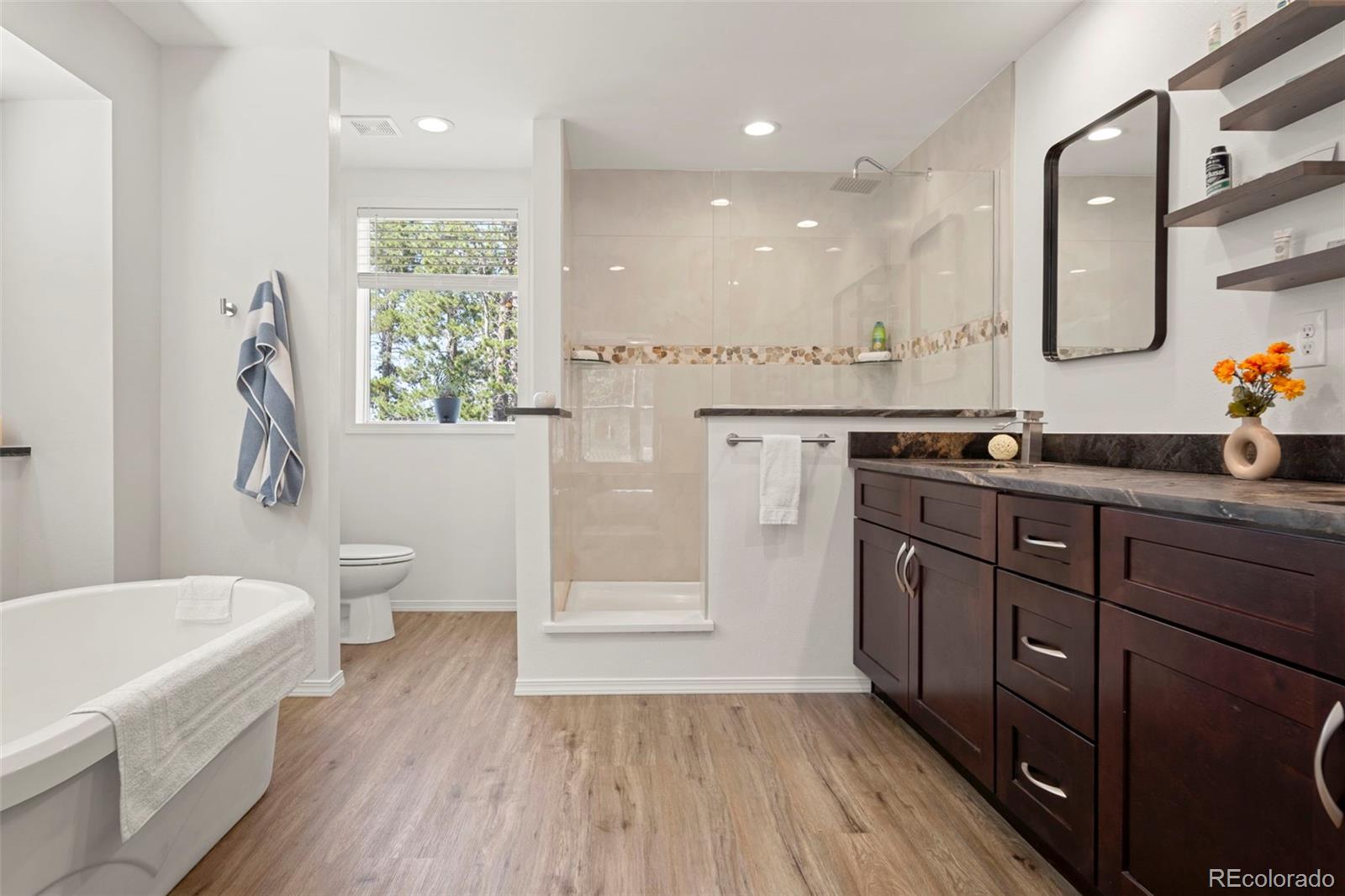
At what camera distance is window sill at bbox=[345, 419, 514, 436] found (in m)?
3.88

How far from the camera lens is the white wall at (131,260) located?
2.32 m

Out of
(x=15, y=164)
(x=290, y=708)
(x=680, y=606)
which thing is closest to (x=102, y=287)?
(x=15, y=164)

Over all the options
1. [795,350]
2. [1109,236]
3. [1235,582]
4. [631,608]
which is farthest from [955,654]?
[795,350]

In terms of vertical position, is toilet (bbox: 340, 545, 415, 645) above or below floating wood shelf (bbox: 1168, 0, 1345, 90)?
below

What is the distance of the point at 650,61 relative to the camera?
267cm

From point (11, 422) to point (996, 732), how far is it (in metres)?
3.15

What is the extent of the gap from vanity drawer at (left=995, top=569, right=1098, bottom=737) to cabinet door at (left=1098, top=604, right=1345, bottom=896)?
0.15 ft

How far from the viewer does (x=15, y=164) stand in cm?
236

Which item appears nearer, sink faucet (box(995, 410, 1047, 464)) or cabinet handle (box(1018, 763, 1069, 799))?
cabinet handle (box(1018, 763, 1069, 799))

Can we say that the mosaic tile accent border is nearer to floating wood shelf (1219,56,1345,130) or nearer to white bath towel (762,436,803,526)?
white bath towel (762,436,803,526)

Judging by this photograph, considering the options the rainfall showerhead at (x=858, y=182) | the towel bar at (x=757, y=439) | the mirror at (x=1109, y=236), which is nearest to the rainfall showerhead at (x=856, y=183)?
the rainfall showerhead at (x=858, y=182)

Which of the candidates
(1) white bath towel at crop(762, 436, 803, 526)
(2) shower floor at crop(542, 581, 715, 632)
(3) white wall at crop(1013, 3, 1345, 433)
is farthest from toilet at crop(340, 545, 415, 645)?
(3) white wall at crop(1013, 3, 1345, 433)

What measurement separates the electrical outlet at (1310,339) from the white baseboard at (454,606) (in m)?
3.41

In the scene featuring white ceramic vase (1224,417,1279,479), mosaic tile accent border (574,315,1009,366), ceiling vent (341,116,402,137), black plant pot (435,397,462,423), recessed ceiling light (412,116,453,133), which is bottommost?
white ceramic vase (1224,417,1279,479)
